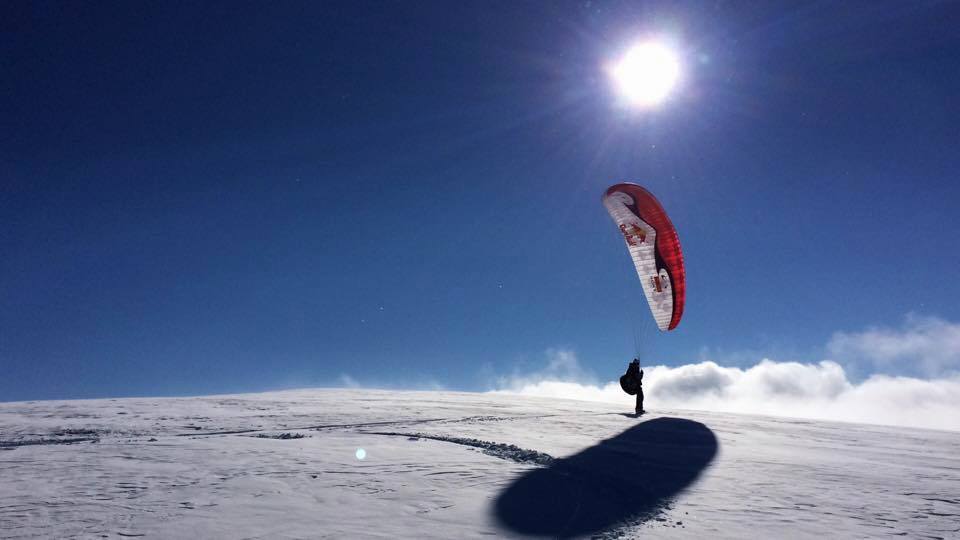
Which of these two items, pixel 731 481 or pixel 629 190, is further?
pixel 629 190

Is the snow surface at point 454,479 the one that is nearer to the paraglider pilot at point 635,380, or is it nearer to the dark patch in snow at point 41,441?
the dark patch in snow at point 41,441

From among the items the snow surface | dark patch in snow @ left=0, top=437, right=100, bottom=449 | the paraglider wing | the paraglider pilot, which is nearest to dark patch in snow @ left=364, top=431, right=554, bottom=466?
the snow surface

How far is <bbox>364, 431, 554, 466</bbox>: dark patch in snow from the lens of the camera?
9820 mm

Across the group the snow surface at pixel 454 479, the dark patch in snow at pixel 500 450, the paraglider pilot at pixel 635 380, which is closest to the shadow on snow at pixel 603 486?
the snow surface at pixel 454 479

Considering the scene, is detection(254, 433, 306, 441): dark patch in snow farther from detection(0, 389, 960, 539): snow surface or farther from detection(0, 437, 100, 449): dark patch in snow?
detection(0, 437, 100, 449): dark patch in snow

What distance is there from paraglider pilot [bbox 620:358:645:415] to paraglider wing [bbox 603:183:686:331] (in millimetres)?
1839

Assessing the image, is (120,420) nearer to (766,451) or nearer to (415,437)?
(415,437)

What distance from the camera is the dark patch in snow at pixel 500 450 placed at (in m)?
9.82

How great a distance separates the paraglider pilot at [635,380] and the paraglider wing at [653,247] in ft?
6.03

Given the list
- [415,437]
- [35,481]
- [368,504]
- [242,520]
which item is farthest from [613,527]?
[35,481]

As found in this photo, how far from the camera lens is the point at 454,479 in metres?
8.31

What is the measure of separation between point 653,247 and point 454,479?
1275cm

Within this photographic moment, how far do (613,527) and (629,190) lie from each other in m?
13.9

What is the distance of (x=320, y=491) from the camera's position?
→ 747 centimetres
